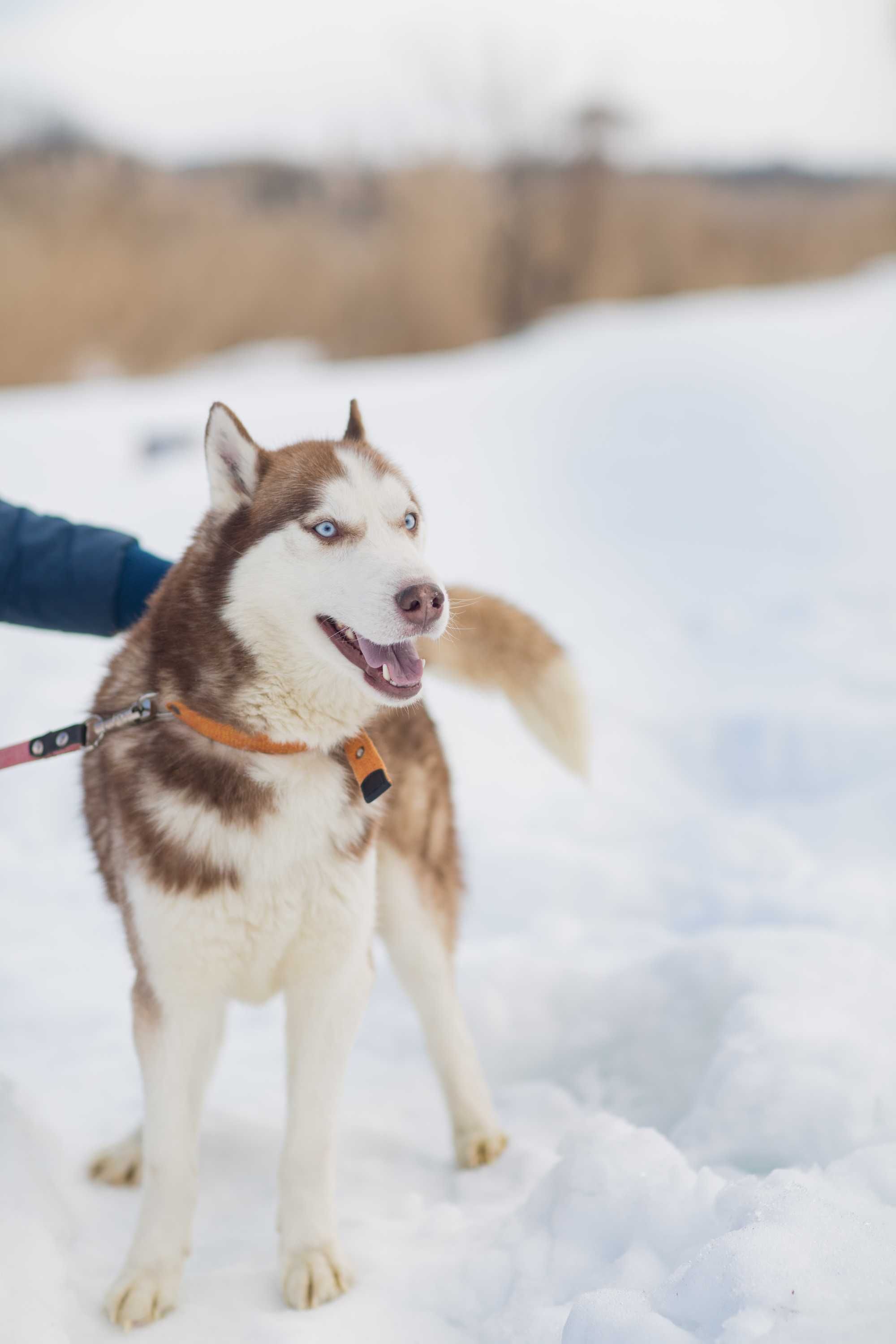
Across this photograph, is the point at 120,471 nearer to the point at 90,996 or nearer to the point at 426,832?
the point at 90,996

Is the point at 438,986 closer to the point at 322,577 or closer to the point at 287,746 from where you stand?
the point at 287,746

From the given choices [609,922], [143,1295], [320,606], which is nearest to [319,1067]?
[143,1295]

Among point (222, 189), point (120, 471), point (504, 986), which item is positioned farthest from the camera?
point (222, 189)

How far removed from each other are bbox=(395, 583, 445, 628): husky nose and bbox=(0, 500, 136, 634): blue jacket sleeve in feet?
2.66

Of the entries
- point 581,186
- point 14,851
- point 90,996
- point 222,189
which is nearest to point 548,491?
point 14,851

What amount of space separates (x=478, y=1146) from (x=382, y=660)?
3.50 feet

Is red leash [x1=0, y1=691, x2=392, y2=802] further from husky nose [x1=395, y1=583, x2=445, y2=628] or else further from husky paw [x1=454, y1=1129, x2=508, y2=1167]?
husky paw [x1=454, y1=1129, x2=508, y2=1167]

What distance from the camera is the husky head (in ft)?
5.21

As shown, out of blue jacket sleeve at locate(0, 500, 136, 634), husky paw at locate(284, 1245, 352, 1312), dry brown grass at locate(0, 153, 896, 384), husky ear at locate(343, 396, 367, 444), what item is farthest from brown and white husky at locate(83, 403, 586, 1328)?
dry brown grass at locate(0, 153, 896, 384)

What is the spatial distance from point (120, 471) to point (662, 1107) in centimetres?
512

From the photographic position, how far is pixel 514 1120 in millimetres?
2334

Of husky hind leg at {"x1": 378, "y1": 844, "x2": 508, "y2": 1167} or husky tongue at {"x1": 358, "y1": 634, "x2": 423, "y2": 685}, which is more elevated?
husky tongue at {"x1": 358, "y1": 634, "x2": 423, "y2": 685}

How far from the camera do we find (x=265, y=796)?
1.69 m

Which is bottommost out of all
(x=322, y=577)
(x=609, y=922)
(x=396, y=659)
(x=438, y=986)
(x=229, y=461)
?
(x=609, y=922)
